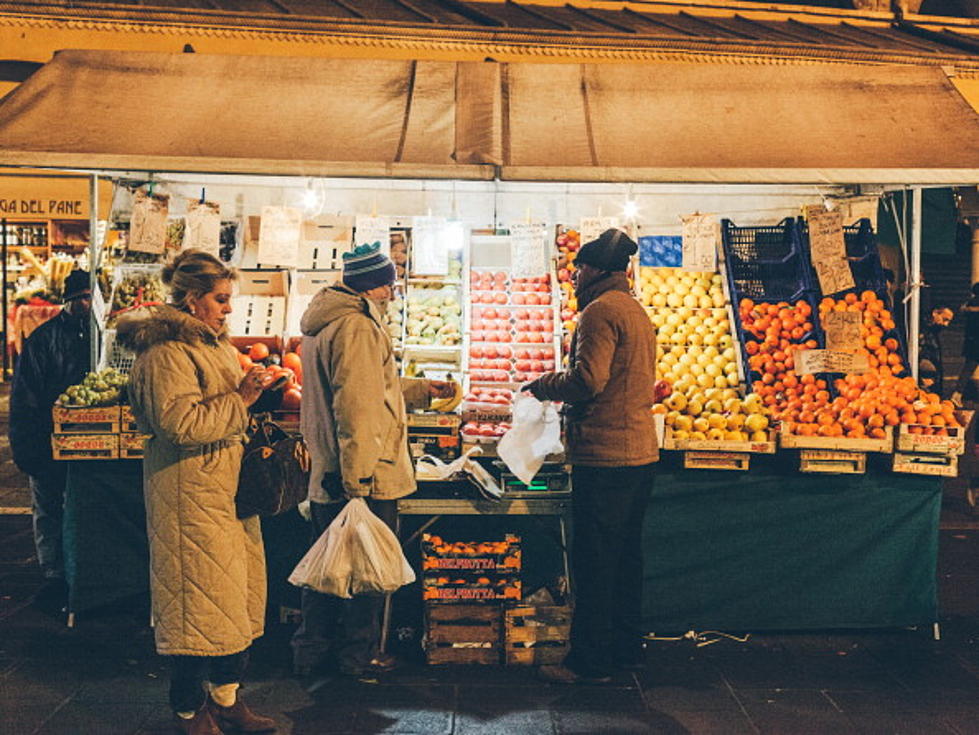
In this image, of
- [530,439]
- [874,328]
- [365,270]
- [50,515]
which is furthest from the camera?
[874,328]

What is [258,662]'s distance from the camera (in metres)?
5.23

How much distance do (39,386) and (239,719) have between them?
2.94m

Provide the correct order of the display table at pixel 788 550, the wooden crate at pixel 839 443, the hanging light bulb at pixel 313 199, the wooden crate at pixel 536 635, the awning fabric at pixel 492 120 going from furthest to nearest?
the hanging light bulb at pixel 313 199 < the awning fabric at pixel 492 120 < the display table at pixel 788 550 < the wooden crate at pixel 839 443 < the wooden crate at pixel 536 635

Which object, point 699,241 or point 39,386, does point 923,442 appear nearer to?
point 699,241

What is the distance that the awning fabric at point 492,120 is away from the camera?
5.76 meters

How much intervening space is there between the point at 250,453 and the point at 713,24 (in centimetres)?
969

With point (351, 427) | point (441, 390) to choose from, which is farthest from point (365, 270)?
point (441, 390)

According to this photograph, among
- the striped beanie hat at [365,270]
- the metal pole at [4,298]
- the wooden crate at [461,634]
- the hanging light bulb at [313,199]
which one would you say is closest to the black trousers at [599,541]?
the wooden crate at [461,634]

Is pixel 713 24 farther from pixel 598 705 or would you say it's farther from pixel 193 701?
pixel 193 701

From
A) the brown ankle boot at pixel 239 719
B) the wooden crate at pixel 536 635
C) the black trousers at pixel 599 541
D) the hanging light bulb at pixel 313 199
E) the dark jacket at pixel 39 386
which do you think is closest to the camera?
the brown ankle boot at pixel 239 719

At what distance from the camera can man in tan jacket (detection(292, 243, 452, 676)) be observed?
466 cm

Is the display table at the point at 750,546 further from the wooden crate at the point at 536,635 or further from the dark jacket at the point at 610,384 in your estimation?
the dark jacket at the point at 610,384

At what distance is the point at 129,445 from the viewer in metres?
5.57

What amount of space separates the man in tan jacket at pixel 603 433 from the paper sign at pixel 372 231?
8.00 ft
